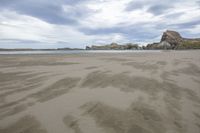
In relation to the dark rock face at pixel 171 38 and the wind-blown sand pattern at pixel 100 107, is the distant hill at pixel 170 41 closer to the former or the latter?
the dark rock face at pixel 171 38

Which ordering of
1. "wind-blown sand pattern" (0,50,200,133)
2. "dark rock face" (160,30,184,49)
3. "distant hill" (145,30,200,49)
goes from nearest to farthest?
"wind-blown sand pattern" (0,50,200,133)
"distant hill" (145,30,200,49)
"dark rock face" (160,30,184,49)

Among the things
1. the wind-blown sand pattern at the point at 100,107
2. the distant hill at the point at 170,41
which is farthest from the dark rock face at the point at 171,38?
the wind-blown sand pattern at the point at 100,107

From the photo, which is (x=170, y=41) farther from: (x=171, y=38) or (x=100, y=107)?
(x=100, y=107)

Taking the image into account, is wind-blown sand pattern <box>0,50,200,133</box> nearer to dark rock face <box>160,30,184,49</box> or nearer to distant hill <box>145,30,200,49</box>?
distant hill <box>145,30,200,49</box>

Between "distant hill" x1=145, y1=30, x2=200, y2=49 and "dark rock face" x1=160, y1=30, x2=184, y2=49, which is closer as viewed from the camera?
"distant hill" x1=145, y1=30, x2=200, y2=49

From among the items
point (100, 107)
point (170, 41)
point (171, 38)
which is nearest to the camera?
point (100, 107)

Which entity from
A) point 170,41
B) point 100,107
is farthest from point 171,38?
point 100,107

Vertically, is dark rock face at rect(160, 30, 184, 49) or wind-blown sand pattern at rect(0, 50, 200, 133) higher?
dark rock face at rect(160, 30, 184, 49)

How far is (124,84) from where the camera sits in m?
6.66

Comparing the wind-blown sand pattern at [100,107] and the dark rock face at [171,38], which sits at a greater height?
the dark rock face at [171,38]

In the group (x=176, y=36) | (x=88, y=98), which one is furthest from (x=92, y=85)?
(x=176, y=36)

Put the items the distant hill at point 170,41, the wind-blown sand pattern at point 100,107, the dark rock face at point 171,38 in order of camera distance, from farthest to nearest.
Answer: the dark rock face at point 171,38 < the distant hill at point 170,41 < the wind-blown sand pattern at point 100,107

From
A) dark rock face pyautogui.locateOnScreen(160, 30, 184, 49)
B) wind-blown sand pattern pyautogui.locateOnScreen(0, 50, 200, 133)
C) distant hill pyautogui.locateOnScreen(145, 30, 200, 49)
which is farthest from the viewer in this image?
dark rock face pyautogui.locateOnScreen(160, 30, 184, 49)

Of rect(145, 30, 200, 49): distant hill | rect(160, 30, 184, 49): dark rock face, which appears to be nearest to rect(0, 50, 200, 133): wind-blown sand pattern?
rect(145, 30, 200, 49): distant hill
